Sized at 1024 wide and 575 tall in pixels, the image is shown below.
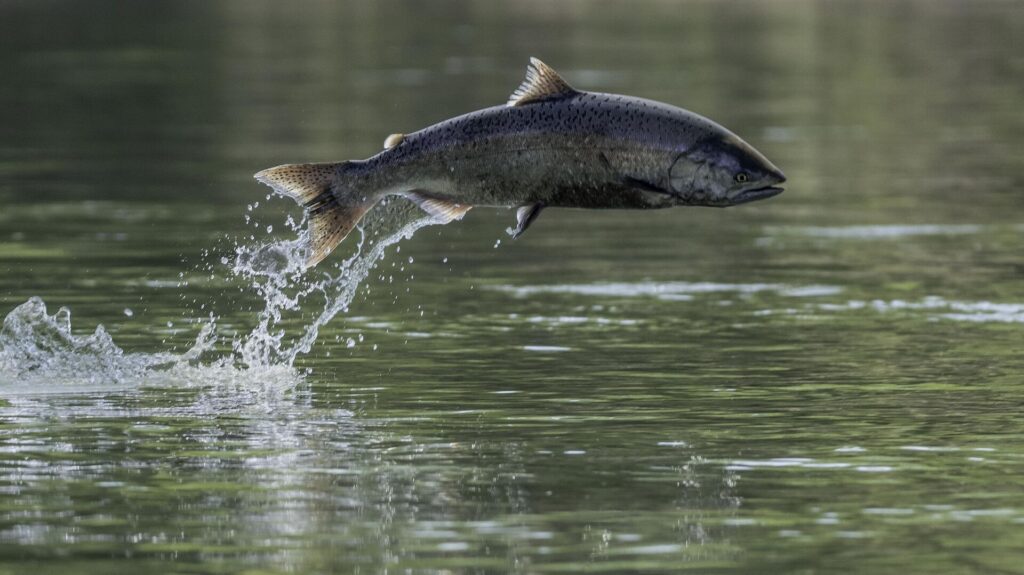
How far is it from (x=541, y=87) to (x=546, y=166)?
18.2 inches

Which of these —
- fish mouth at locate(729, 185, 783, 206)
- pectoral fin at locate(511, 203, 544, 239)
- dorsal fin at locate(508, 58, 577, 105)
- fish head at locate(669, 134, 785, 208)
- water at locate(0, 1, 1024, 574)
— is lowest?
water at locate(0, 1, 1024, 574)

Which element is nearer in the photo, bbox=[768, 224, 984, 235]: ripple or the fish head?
the fish head

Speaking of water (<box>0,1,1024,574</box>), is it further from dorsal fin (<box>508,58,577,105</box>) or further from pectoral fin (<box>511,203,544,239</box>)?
dorsal fin (<box>508,58,577,105</box>)

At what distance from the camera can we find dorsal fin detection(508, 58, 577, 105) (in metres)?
13.1

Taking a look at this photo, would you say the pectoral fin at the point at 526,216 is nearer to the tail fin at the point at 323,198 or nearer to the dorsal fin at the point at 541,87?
the dorsal fin at the point at 541,87

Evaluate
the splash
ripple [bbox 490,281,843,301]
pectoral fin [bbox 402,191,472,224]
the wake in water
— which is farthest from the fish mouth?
ripple [bbox 490,281,843,301]

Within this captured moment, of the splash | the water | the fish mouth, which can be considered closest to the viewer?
the water

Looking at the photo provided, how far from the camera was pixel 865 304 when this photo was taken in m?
20.3

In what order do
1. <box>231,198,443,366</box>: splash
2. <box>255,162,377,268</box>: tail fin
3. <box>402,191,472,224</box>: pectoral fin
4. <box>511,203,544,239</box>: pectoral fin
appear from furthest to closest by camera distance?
<box>231,198,443,366</box>: splash, <box>255,162,377,268</box>: tail fin, <box>402,191,472,224</box>: pectoral fin, <box>511,203,544,239</box>: pectoral fin

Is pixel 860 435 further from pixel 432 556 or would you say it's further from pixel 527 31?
pixel 527 31

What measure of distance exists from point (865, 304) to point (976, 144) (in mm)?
15994

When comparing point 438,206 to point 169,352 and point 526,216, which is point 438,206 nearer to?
point 526,216

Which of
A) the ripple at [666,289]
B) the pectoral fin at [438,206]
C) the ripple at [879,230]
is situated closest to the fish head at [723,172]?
the pectoral fin at [438,206]

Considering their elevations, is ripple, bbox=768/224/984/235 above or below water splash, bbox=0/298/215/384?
above
